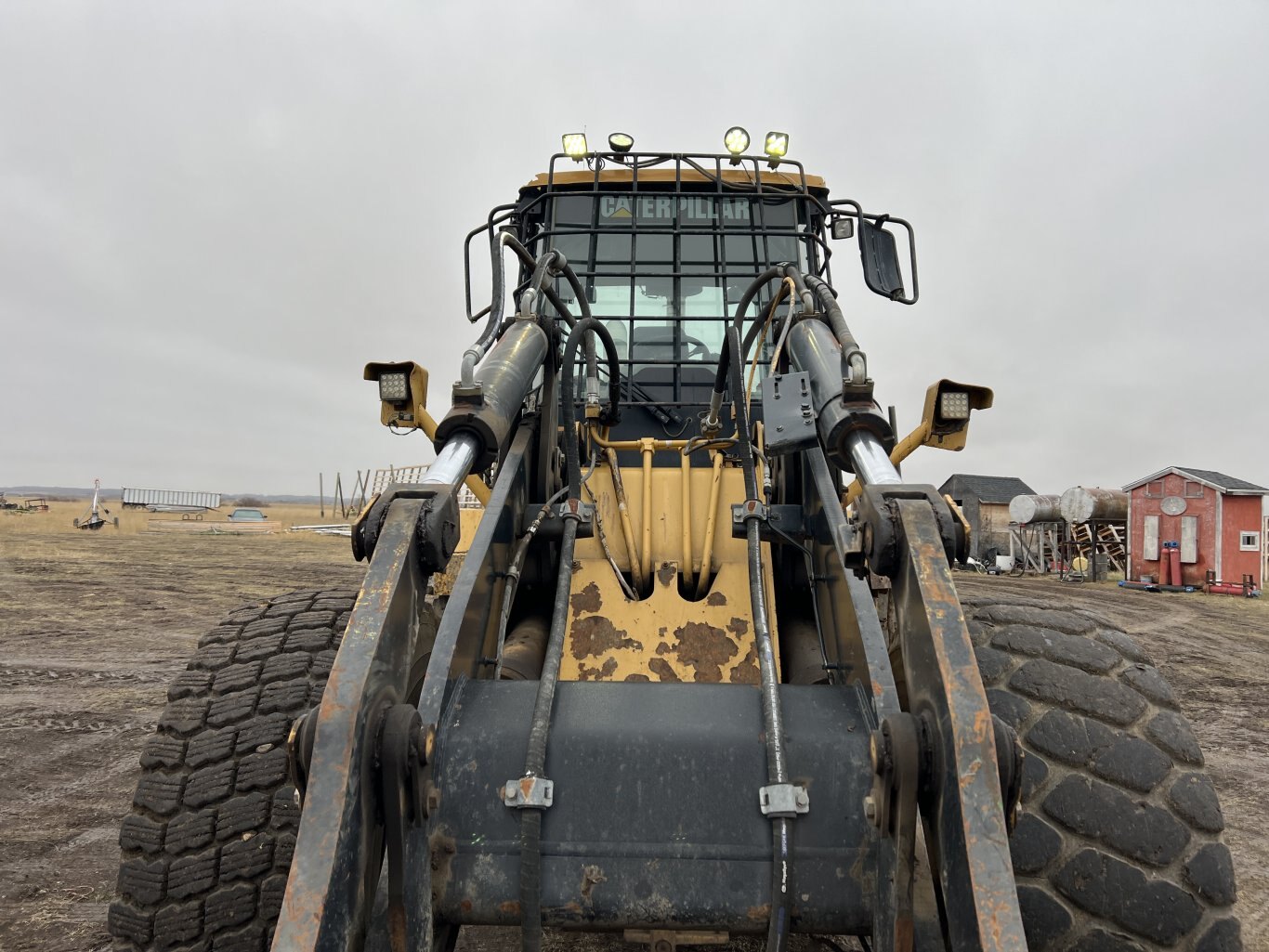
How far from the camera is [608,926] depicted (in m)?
1.86

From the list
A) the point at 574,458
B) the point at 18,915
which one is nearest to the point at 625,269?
the point at 574,458

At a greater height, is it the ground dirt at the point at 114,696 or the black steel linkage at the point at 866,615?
the black steel linkage at the point at 866,615

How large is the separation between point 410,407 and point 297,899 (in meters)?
1.50

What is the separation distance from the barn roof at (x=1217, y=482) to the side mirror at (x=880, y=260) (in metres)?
18.1

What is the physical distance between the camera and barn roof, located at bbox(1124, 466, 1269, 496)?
17.8 metres

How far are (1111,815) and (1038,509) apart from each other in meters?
22.5

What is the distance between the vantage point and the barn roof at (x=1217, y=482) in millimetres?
17766

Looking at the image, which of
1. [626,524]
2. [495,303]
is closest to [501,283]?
[495,303]

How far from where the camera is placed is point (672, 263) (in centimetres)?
430

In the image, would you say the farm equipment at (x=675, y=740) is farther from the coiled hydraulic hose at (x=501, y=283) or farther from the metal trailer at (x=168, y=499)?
the metal trailer at (x=168, y=499)

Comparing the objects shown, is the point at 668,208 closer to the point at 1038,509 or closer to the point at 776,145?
the point at 776,145

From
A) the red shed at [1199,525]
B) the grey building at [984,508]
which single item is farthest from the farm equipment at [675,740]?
the grey building at [984,508]

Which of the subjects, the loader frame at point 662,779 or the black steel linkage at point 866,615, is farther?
the black steel linkage at point 866,615

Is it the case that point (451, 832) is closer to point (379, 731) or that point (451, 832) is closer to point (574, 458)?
point (379, 731)
